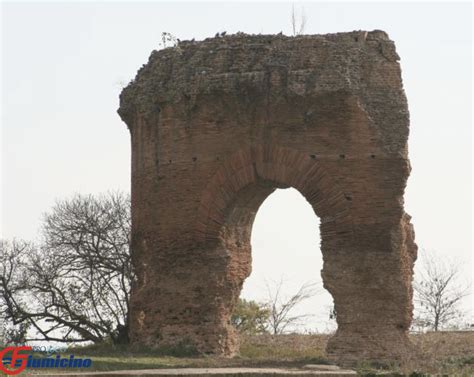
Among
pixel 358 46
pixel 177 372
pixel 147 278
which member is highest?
pixel 358 46

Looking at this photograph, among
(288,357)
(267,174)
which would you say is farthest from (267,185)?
(288,357)

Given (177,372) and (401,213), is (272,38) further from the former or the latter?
(177,372)

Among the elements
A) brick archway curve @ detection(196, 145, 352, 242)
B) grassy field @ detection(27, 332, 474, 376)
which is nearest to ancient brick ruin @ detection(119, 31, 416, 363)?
brick archway curve @ detection(196, 145, 352, 242)

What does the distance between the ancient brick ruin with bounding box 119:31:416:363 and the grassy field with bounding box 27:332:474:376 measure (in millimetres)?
450

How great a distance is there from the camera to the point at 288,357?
59.1 feet

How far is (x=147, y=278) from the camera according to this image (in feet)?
60.4

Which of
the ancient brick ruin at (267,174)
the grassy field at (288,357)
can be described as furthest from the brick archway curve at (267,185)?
the grassy field at (288,357)

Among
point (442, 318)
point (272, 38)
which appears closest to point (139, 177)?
point (272, 38)

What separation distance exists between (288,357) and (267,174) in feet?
8.97

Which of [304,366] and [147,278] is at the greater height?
[147,278]

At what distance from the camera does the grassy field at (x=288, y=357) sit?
15.3m

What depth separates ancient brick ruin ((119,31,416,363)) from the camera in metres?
17.1

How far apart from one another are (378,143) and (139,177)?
3.84m

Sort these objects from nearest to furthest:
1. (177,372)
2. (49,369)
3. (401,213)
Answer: (177,372) → (49,369) → (401,213)
